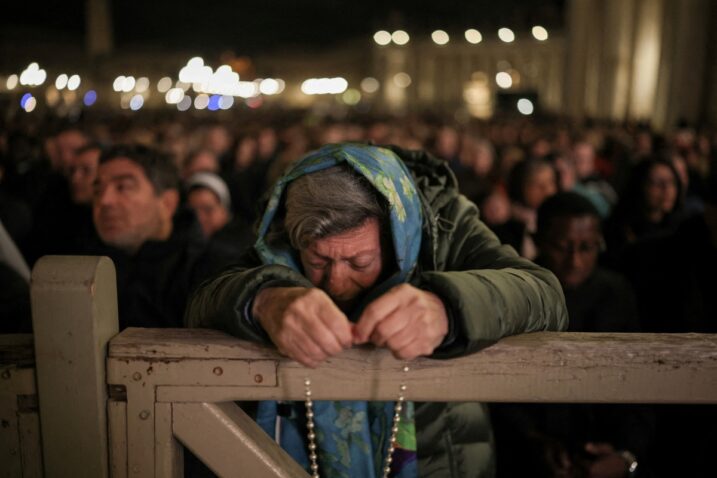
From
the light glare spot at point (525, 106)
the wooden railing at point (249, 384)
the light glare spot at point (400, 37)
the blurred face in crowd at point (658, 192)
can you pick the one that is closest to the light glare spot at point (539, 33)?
the light glare spot at point (400, 37)

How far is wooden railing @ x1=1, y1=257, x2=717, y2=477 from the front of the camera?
4.91 ft

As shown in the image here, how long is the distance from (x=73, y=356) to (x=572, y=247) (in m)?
2.61

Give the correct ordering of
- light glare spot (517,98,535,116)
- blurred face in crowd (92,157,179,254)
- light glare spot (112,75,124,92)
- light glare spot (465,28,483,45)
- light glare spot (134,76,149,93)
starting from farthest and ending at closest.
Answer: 1. light glare spot (465,28,483,45)
2. light glare spot (134,76,149,93)
3. light glare spot (112,75,124,92)
4. light glare spot (517,98,535,116)
5. blurred face in crowd (92,157,179,254)

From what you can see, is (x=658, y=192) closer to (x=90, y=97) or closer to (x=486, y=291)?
(x=486, y=291)

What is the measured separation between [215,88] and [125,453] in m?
87.4

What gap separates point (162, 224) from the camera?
158 inches

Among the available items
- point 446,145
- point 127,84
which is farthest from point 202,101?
point 446,145

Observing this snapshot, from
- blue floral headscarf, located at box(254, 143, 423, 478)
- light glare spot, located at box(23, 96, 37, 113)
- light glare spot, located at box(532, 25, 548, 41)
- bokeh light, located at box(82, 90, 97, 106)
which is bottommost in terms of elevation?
blue floral headscarf, located at box(254, 143, 423, 478)

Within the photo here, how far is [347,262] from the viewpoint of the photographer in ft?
6.61

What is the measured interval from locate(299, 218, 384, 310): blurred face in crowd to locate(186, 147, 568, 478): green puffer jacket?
0.13m

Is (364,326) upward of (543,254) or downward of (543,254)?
upward

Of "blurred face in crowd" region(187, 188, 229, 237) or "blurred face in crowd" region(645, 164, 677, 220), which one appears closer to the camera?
"blurred face in crowd" region(645, 164, 677, 220)

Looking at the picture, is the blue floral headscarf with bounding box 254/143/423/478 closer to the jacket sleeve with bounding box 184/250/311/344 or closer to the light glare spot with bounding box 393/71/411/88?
the jacket sleeve with bounding box 184/250/311/344

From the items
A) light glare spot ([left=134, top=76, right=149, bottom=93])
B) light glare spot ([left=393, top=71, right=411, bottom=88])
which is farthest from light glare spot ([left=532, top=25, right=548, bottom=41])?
light glare spot ([left=134, top=76, right=149, bottom=93])
